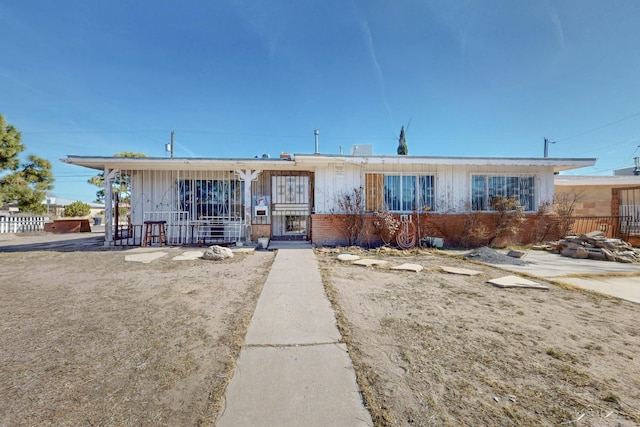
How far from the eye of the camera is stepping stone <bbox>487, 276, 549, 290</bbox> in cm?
426

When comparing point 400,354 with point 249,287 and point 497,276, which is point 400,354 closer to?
point 249,287

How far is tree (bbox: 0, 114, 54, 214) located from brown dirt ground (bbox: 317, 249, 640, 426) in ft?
67.3

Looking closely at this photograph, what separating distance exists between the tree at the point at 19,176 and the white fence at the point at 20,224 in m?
1.15

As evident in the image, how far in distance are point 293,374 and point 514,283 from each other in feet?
14.9

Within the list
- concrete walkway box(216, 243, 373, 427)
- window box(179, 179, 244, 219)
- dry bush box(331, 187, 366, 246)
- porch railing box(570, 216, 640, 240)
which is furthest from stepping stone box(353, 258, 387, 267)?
porch railing box(570, 216, 640, 240)

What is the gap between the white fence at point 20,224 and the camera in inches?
579

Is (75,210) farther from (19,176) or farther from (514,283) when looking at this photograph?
(514,283)

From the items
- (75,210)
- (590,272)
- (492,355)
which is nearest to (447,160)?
(590,272)

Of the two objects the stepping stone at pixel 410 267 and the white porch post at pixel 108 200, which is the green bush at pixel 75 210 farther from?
the stepping stone at pixel 410 267

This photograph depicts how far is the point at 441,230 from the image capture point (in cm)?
885

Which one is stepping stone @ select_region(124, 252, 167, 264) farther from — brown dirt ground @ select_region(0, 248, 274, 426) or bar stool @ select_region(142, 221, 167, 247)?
bar stool @ select_region(142, 221, 167, 247)

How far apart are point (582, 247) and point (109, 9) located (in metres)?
16.6

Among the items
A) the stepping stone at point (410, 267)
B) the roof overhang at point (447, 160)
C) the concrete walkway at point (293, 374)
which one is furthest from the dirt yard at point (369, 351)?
the roof overhang at point (447, 160)

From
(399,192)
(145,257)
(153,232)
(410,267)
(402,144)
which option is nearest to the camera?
(410,267)
